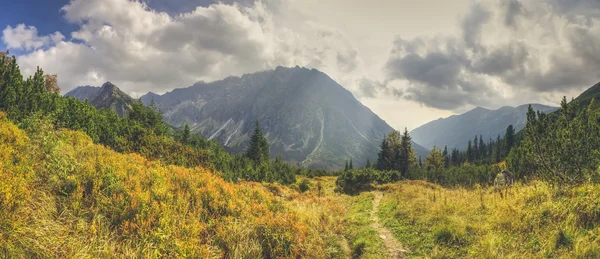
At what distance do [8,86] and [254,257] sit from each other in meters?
26.4

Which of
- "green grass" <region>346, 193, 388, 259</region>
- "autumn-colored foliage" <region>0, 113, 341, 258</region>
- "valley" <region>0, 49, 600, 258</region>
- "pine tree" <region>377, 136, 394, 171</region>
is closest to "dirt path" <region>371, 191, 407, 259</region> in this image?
"valley" <region>0, 49, 600, 258</region>

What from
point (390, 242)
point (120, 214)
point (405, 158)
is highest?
point (120, 214)

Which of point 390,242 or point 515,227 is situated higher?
point 515,227

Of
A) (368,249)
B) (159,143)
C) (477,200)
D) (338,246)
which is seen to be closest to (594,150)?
(477,200)

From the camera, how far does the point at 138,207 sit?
7766 mm

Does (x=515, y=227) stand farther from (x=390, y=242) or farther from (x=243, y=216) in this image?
(x=243, y=216)

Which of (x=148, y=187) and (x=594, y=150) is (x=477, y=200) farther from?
(x=148, y=187)

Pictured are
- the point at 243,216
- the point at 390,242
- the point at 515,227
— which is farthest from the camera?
the point at 390,242

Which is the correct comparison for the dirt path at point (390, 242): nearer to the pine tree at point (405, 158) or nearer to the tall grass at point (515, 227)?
the tall grass at point (515, 227)

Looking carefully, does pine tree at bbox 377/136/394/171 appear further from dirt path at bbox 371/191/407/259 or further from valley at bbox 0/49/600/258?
dirt path at bbox 371/191/407/259

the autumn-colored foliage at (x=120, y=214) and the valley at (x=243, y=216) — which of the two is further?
the valley at (x=243, y=216)

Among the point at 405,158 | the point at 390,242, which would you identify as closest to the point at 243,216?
the point at 390,242

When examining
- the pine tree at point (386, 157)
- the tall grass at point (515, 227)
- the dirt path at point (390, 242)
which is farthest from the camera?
the pine tree at point (386, 157)

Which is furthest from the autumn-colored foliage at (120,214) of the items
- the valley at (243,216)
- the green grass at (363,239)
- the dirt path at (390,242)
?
the dirt path at (390,242)
